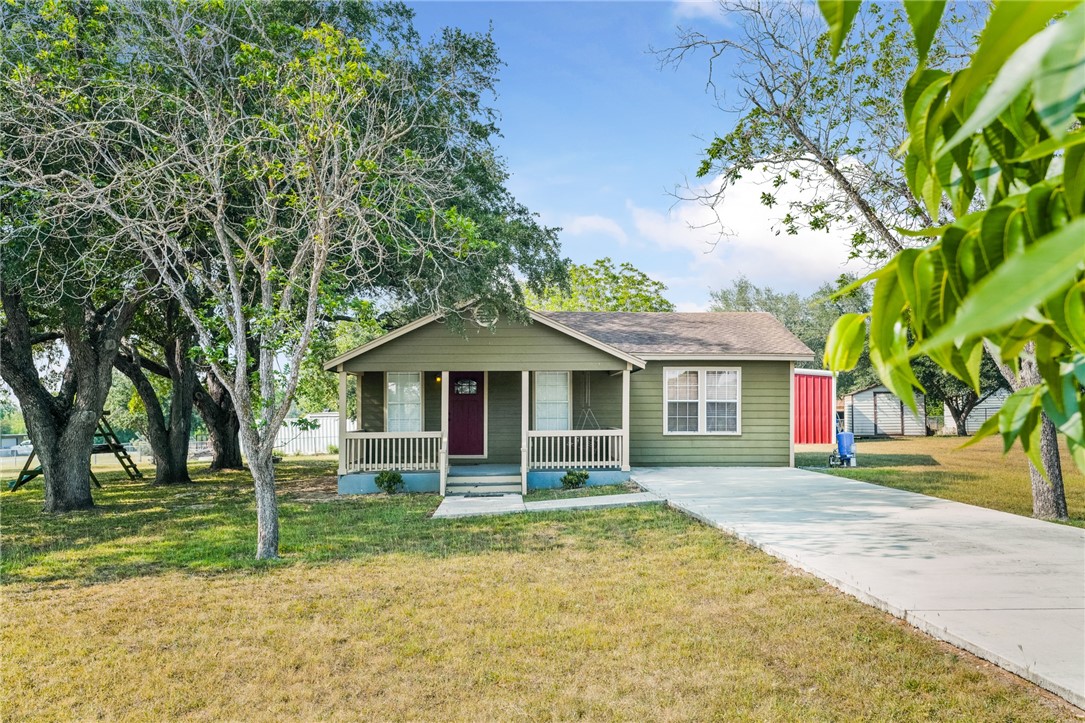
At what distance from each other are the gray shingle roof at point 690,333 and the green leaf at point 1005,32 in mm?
14754

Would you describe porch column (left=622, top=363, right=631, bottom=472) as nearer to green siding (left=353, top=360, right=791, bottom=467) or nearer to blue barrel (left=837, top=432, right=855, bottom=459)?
green siding (left=353, top=360, right=791, bottom=467)

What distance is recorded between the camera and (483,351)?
44.2 ft

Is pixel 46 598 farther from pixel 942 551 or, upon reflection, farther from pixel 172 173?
pixel 942 551

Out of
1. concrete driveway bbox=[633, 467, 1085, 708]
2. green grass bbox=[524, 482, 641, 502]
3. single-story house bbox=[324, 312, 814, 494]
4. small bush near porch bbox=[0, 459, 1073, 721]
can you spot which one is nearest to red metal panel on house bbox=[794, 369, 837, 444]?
single-story house bbox=[324, 312, 814, 494]

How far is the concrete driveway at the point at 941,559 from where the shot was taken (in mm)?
4473

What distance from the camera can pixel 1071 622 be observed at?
4.78 metres

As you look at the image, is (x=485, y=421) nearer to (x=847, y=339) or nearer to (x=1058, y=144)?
(x=847, y=339)

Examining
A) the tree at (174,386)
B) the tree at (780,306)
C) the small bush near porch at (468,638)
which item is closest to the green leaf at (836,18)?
the small bush near porch at (468,638)

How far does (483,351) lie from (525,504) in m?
3.49

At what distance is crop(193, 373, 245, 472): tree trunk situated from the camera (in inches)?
757

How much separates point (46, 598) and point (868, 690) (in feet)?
21.7

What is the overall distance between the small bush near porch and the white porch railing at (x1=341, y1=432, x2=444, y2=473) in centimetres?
488

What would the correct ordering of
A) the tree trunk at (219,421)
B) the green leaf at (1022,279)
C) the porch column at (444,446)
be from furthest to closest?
the tree trunk at (219,421), the porch column at (444,446), the green leaf at (1022,279)

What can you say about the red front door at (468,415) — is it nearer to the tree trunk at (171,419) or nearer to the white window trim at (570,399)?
the white window trim at (570,399)
